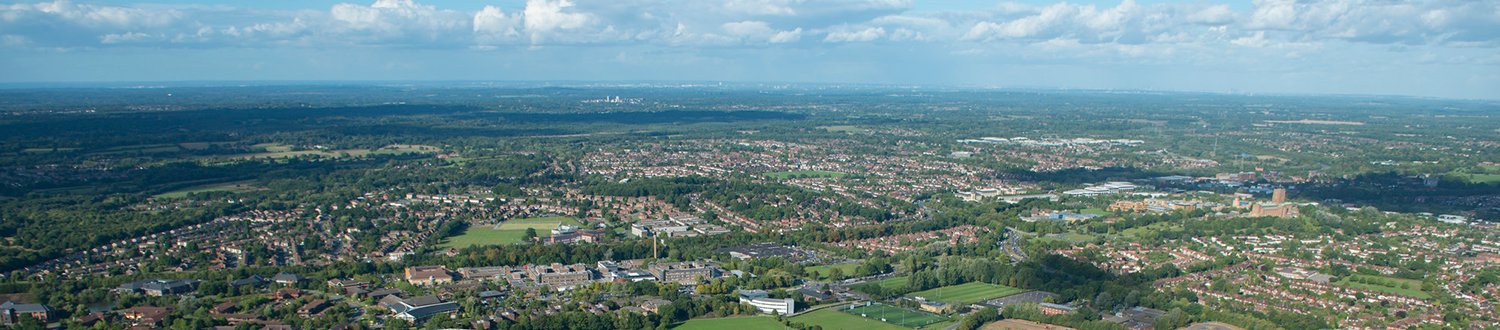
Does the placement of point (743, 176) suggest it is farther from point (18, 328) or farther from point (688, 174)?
point (18, 328)

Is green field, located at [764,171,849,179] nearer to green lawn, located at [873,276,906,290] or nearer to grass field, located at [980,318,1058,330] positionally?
green lawn, located at [873,276,906,290]

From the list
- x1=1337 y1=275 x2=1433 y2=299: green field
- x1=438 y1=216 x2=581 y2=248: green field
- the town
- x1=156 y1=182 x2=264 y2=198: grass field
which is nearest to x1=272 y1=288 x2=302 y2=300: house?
the town

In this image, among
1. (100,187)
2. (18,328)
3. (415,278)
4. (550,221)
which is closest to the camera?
(18,328)

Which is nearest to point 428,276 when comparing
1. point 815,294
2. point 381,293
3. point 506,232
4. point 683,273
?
point 381,293

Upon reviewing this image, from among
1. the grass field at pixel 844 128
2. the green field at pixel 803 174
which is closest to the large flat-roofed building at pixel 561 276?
the green field at pixel 803 174

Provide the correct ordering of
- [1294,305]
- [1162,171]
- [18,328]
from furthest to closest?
[1162,171] → [1294,305] → [18,328]

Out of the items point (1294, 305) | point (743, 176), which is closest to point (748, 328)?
point (1294, 305)

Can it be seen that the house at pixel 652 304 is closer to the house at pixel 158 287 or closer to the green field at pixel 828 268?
the green field at pixel 828 268

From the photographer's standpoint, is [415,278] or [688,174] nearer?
[415,278]
